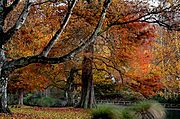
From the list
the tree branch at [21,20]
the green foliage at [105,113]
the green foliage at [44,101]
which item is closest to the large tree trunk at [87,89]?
the green foliage at [105,113]

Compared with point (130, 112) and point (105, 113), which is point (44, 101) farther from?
point (105, 113)

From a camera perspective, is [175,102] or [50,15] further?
[175,102]

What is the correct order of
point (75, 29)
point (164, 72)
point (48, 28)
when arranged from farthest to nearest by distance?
point (164, 72) < point (48, 28) < point (75, 29)

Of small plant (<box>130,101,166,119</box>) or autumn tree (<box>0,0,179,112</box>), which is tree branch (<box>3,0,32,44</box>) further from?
small plant (<box>130,101,166,119</box>)

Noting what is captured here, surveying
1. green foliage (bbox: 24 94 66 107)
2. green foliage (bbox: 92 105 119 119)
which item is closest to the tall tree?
green foliage (bbox: 92 105 119 119)

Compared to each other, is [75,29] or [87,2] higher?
[87,2]

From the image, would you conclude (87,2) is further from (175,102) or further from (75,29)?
(175,102)

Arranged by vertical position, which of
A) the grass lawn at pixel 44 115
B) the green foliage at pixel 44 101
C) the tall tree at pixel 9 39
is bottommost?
the grass lawn at pixel 44 115

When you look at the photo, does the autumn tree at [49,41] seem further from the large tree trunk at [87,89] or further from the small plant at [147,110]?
the large tree trunk at [87,89]

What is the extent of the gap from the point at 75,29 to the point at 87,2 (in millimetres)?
1633

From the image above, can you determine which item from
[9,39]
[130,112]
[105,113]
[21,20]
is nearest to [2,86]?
[9,39]

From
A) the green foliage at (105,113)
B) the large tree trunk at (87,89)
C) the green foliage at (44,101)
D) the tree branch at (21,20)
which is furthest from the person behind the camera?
the green foliage at (44,101)

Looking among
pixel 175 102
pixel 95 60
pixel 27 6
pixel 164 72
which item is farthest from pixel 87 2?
pixel 175 102

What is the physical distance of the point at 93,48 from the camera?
1711cm
